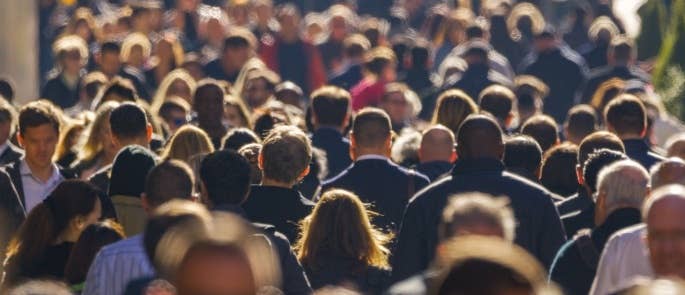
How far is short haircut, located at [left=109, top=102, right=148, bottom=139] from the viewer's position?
1123cm

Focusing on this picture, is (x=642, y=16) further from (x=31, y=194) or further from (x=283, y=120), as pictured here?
(x=31, y=194)

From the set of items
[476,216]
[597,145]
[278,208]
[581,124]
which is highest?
[476,216]

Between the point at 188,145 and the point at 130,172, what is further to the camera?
the point at 188,145

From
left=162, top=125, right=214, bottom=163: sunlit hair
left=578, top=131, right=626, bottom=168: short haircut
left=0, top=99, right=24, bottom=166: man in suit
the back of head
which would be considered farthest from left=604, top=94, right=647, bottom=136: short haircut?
left=0, top=99, right=24, bottom=166: man in suit

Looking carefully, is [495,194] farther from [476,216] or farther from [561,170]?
[476,216]

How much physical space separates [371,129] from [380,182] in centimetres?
46

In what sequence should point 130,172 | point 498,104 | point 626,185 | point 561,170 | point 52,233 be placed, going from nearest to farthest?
point 52,233
point 626,185
point 130,172
point 561,170
point 498,104

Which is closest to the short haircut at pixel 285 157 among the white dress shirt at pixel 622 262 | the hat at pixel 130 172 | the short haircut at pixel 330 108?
the hat at pixel 130 172

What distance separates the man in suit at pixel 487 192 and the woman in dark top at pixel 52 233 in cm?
144

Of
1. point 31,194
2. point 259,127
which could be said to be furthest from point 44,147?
point 259,127

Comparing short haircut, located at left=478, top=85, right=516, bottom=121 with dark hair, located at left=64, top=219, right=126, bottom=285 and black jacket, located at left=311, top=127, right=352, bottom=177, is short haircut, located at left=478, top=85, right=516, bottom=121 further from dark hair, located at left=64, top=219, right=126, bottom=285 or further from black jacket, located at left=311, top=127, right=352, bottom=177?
dark hair, located at left=64, top=219, right=126, bottom=285

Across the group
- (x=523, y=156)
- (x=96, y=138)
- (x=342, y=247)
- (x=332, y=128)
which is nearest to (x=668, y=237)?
(x=342, y=247)

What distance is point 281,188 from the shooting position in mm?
9680

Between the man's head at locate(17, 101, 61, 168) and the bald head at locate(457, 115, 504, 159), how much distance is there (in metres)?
2.79
